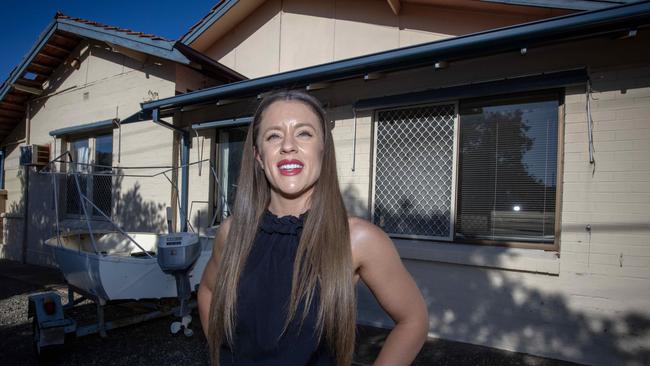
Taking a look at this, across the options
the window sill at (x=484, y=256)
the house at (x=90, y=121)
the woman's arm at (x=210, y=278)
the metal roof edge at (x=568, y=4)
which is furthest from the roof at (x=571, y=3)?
the house at (x=90, y=121)

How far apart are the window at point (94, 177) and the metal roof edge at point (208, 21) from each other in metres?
2.96

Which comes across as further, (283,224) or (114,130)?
(114,130)

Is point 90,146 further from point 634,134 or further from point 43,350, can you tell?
point 634,134

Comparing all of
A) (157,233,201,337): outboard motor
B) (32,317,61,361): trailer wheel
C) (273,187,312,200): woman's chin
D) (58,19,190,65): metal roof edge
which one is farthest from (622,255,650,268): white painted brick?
(58,19,190,65): metal roof edge

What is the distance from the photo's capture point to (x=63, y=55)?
8602 millimetres

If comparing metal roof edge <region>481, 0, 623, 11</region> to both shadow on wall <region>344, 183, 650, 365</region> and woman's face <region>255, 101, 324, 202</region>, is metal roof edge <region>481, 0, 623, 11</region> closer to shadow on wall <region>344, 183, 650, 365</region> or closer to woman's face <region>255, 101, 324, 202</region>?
shadow on wall <region>344, 183, 650, 365</region>

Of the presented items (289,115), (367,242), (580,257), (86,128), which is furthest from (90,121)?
(580,257)

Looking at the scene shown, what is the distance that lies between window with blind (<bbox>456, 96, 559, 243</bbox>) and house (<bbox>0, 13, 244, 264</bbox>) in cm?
412

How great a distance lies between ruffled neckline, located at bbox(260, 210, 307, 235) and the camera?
58.0 inches

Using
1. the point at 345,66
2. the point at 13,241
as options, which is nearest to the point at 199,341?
the point at 345,66

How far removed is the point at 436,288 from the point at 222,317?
11.2ft

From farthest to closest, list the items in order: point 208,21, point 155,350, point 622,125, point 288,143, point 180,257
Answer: point 208,21 < point 155,350 < point 180,257 < point 622,125 < point 288,143

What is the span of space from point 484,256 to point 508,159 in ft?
3.73

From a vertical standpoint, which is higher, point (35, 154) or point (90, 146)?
point (90, 146)
